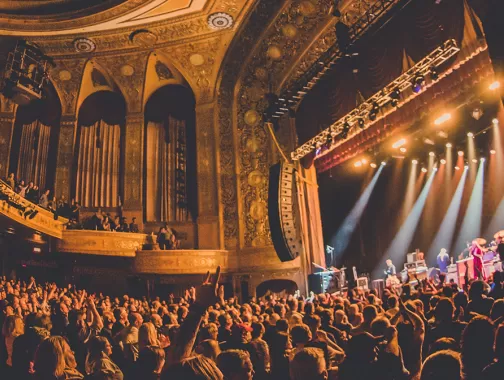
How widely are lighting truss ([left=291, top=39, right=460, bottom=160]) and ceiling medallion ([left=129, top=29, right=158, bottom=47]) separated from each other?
21.6 ft

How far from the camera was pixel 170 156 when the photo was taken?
17.7 meters

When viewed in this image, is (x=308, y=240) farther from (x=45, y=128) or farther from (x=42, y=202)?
(x=45, y=128)

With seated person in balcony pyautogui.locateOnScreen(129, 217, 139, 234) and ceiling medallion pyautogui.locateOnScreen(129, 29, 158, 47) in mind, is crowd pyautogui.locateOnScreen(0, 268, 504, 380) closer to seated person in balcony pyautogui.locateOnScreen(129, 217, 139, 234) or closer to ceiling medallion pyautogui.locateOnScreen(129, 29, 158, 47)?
seated person in balcony pyautogui.locateOnScreen(129, 217, 139, 234)

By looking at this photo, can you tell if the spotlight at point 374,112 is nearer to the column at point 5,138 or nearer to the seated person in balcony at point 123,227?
the seated person in balcony at point 123,227

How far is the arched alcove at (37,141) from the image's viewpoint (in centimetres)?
1702

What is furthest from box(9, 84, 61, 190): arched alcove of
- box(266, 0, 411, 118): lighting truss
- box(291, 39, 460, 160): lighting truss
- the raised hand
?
the raised hand

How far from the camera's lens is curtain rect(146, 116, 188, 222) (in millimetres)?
16984

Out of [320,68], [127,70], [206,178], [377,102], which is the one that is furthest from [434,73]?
[127,70]

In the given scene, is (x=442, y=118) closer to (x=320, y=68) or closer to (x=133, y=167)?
(x=320, y=68)

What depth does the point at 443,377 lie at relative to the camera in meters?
Result: 1.87

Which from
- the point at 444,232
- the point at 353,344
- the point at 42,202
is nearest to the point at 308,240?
the point at 444,232

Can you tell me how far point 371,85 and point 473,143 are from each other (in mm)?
6127

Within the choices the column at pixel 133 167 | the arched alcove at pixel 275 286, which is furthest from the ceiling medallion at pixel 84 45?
the arched alcove at pixel 275 286

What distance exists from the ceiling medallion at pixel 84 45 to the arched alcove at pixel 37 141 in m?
2.04
